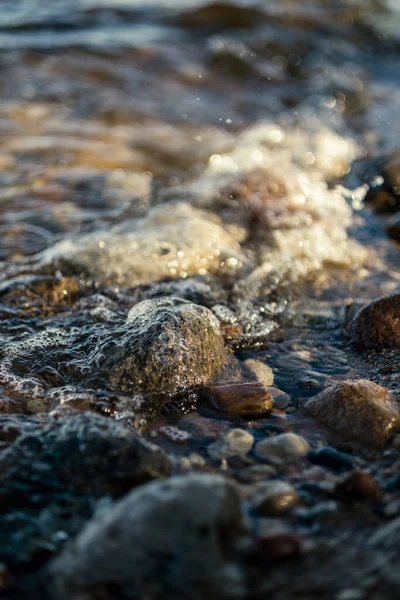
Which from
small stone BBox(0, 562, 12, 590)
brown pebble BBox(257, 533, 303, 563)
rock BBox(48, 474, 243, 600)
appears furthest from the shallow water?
small stone BBox(0, 562, 12, 590)

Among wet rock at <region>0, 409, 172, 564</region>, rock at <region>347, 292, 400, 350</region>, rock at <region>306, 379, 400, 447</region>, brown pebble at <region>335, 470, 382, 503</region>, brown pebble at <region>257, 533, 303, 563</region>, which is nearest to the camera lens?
brown pebble at <region>257, 533, 303, 563</region>

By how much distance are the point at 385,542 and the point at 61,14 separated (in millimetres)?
9779

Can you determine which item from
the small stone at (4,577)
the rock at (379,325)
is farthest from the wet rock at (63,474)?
the rock at (379,325)

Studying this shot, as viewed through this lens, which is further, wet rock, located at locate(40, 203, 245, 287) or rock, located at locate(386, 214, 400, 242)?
rock, located at locate(386, 214, 400, 242)

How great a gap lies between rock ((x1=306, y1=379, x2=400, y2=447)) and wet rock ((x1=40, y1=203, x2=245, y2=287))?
57.3 inches

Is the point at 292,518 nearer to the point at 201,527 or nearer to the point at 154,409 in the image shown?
the point at 201,527

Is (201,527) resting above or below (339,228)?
above

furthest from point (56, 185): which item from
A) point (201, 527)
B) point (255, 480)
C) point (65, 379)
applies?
point (201, 527)

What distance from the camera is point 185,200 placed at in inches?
175

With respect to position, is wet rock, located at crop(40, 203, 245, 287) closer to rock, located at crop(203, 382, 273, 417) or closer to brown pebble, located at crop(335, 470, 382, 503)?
rock, located at crop(203, 382, 273, 417)

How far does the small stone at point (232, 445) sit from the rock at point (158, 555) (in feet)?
1.69

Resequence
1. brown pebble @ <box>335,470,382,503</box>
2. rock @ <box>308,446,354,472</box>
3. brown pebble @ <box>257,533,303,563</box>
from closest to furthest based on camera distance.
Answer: brown pebble @ <box>257,533,303,563</box>, brown pebble @ <box>335,470,382,503</box>, rock @ <box>308,446,354,472</box>

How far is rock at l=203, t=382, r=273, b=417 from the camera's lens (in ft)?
7.34

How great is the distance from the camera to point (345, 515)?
1680mm
